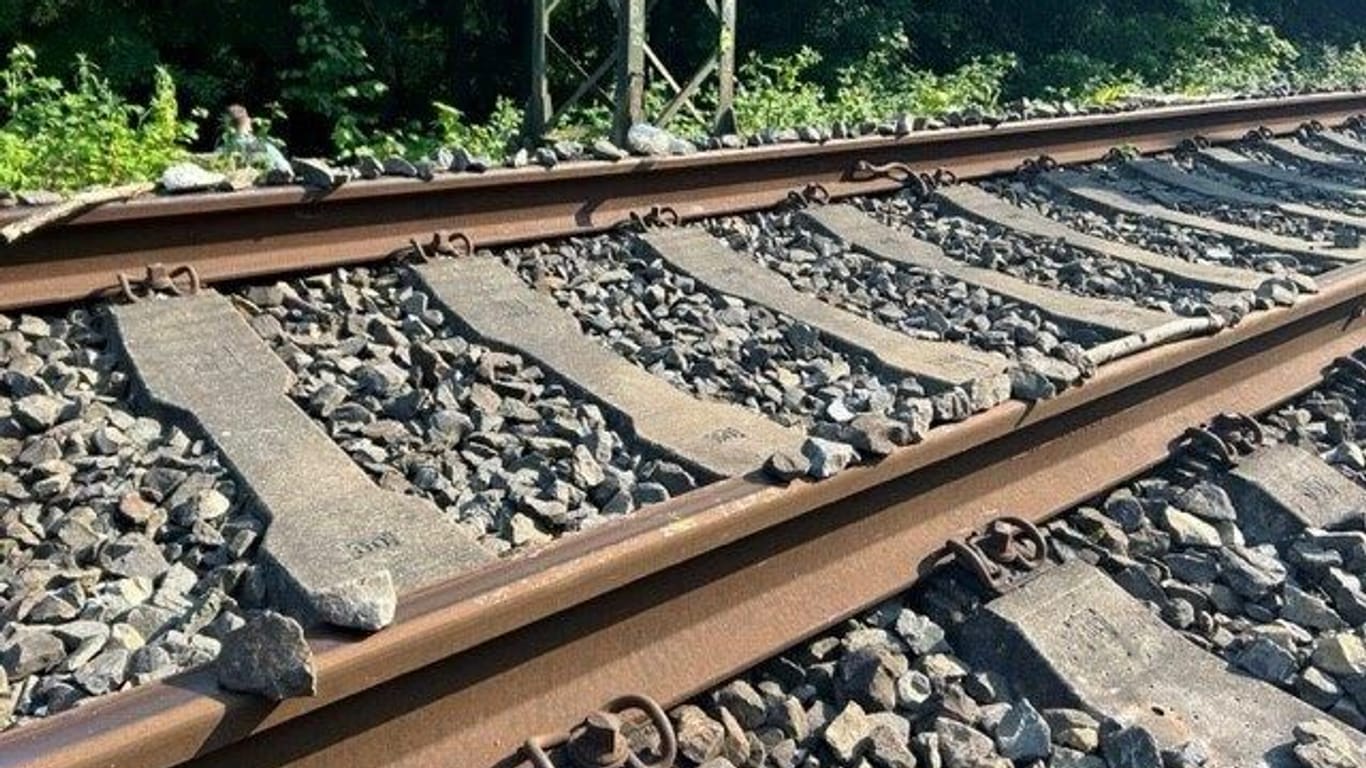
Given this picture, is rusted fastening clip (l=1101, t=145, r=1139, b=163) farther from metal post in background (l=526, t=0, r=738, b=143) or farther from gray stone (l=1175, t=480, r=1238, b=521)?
gray stone (l=1175, t=480, r=1238, b=521)

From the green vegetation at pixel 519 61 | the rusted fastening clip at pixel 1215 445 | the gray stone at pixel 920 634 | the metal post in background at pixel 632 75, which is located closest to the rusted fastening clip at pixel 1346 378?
the rusted fastening clip at pixel 1215 445

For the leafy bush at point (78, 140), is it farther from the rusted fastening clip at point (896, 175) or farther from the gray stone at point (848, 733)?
the gray stone at point (848, 733)

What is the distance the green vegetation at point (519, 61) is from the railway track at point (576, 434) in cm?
384

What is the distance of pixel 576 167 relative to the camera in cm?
498

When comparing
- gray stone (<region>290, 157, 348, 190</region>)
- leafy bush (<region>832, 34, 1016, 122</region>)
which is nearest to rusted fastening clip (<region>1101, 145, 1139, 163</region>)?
leafy bush (<region>832, 34, 1016, 122</region>)

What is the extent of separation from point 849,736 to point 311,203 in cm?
273

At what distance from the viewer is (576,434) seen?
3184mm

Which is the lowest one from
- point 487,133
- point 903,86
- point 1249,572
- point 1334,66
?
point 1334,66

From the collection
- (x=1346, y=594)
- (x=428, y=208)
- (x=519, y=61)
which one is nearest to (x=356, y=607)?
(x=1346, y=594)

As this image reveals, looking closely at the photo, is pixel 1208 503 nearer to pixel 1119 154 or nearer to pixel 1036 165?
pixel 1036 165

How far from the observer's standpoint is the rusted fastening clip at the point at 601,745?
2018 mm

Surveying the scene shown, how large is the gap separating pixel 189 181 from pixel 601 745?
279cm

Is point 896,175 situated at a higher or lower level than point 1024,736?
lower

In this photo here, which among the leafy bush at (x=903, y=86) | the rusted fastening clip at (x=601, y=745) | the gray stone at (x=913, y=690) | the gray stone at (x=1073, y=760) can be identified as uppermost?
the rusted fastening clip at (x=601, y=745)
